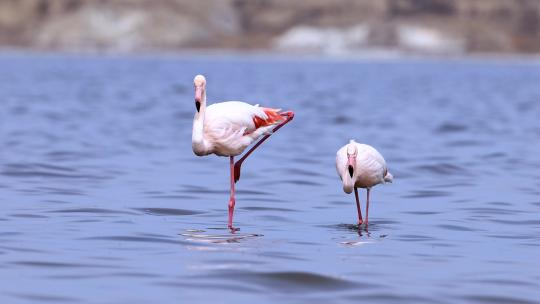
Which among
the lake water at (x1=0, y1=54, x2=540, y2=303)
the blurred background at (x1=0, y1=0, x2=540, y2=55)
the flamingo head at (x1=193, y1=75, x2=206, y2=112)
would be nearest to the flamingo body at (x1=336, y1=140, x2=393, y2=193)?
the lake water at (x1=0, y1=54, x2=540, y2=303)

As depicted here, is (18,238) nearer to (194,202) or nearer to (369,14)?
(194,202)

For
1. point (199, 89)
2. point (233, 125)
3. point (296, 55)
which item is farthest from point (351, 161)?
point (296, 55)

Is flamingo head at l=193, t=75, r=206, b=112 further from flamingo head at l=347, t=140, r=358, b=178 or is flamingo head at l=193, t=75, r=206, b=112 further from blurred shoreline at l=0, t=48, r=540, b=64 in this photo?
blurred shoreline at l=0, t=48, r=540, b=64

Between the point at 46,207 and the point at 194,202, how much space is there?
1652 millimetres

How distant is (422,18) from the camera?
143375 millimetres

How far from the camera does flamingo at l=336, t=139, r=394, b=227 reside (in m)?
10.9

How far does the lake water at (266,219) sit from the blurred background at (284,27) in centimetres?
11521

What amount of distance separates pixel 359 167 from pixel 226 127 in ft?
4.05

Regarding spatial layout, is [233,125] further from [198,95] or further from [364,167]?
[364,167]

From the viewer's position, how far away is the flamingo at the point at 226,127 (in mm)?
10695

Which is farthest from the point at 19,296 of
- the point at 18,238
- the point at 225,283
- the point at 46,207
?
the point at 46,207

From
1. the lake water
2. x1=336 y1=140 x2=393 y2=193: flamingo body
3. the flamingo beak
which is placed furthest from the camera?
x1=336 y1=140 x2=393 y2=193: flamingo body

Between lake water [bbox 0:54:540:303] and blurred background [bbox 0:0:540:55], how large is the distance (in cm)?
11521

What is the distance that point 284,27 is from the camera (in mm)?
144500
